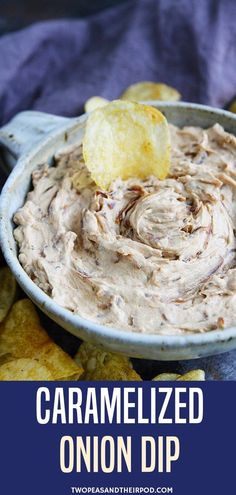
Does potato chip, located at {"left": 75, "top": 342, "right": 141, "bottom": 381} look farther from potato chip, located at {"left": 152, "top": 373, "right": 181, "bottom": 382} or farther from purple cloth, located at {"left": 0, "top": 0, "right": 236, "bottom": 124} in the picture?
purple cloth, located at {"left": 0, "top": 0, "right": 236, "bottom": 124}

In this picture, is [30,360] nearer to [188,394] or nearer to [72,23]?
[188,394]

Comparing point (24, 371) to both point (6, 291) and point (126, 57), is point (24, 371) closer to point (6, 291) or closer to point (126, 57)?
point (6, 291)

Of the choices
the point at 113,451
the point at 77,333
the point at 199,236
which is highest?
the point at 199,236

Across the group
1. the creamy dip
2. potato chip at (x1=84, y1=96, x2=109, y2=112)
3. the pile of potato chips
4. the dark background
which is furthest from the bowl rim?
the dark background

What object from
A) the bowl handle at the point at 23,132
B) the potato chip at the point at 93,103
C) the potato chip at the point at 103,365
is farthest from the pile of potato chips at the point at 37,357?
the potato chip at the point at 93,103

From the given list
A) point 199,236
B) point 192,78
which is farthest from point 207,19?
point 199,236

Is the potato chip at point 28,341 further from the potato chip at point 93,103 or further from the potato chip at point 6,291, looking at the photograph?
the potato chip at point 93,103
